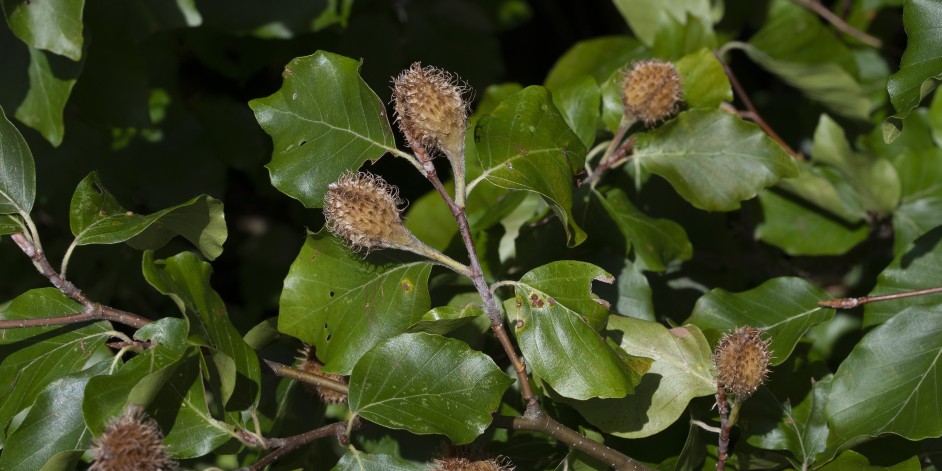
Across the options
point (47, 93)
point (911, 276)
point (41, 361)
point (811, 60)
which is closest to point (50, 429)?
point (41, 361)

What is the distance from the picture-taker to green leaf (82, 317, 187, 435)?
1149mm

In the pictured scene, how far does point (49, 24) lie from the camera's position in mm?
1612

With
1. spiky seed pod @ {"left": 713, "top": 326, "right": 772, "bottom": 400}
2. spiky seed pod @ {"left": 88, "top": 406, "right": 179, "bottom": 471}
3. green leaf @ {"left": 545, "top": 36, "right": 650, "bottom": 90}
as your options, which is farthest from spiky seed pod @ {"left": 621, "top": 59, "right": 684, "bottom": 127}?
spiky seed pod @ {"left": 88, "top": 406, "right": 179, "bottom": 471}

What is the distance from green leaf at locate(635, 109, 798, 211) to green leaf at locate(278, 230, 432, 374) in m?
0.50

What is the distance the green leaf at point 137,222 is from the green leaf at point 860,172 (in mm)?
1191

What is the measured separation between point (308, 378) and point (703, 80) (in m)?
0.86

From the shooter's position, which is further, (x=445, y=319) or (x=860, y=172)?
(x=860, y=172)

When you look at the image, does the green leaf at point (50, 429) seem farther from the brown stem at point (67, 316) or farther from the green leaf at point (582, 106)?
the green leaf at point (582, 106)

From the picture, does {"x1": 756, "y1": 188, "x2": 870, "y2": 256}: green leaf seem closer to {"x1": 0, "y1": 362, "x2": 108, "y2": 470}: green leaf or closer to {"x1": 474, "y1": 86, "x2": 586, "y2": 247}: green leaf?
{"x1": 474, "y1": 86, "x2": 586, "y2": 247}: green leaf

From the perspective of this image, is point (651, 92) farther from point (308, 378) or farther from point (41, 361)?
point (41, 361)

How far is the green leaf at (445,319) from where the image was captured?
129 cm

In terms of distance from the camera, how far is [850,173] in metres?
1.90

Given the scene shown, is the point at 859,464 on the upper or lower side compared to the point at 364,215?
lower

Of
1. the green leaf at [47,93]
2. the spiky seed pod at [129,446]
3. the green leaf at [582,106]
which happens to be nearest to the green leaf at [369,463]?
the spiky seed pod at [129,446]
